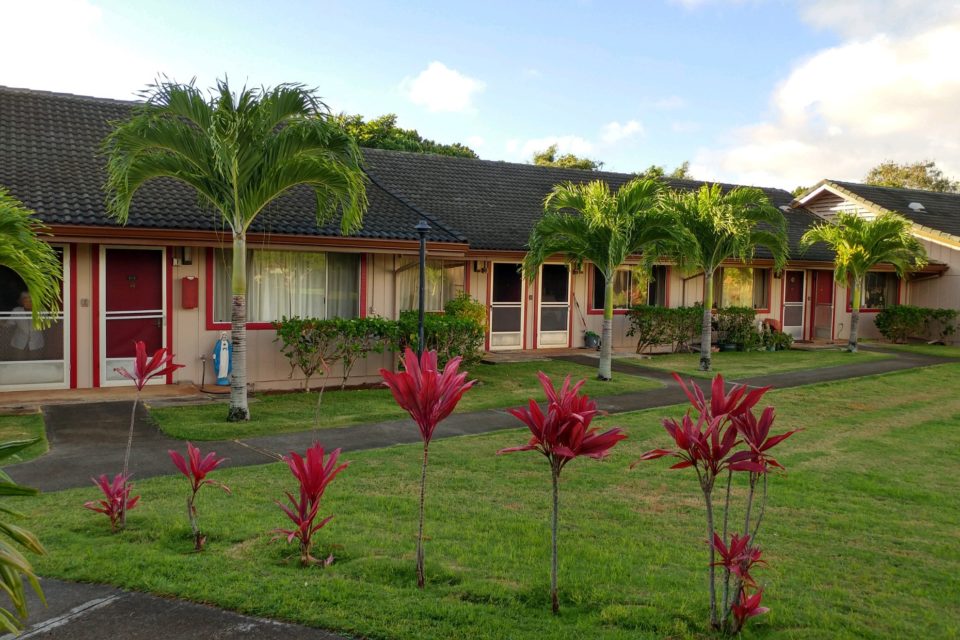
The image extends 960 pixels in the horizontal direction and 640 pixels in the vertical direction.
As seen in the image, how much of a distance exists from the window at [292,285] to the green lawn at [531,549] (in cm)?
556

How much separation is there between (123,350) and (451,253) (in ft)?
19.6

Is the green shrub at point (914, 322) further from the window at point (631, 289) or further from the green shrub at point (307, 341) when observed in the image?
the green shrub at point (307, 341)

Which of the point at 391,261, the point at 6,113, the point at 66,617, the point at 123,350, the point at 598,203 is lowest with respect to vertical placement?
the point at 66,617

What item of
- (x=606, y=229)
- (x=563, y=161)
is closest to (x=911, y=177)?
(x=563, y=161)

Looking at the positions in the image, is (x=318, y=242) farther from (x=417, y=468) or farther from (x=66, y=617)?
(x=66, y=617)

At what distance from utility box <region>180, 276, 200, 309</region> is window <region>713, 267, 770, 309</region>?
14.9 meters

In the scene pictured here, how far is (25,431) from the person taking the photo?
941 centimetres

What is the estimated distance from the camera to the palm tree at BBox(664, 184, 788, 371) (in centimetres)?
1599

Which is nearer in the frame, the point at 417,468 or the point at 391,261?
the point at 417,468

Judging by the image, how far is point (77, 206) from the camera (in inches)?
466

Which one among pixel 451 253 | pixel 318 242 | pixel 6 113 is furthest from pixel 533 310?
pixel 6 113

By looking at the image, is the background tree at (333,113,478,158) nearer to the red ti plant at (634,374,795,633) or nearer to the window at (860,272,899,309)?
the window at (860,272,899,309)

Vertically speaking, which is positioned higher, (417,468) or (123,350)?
(123,350)

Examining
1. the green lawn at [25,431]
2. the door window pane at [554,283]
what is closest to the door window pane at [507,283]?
the door window pane at [554,283]
